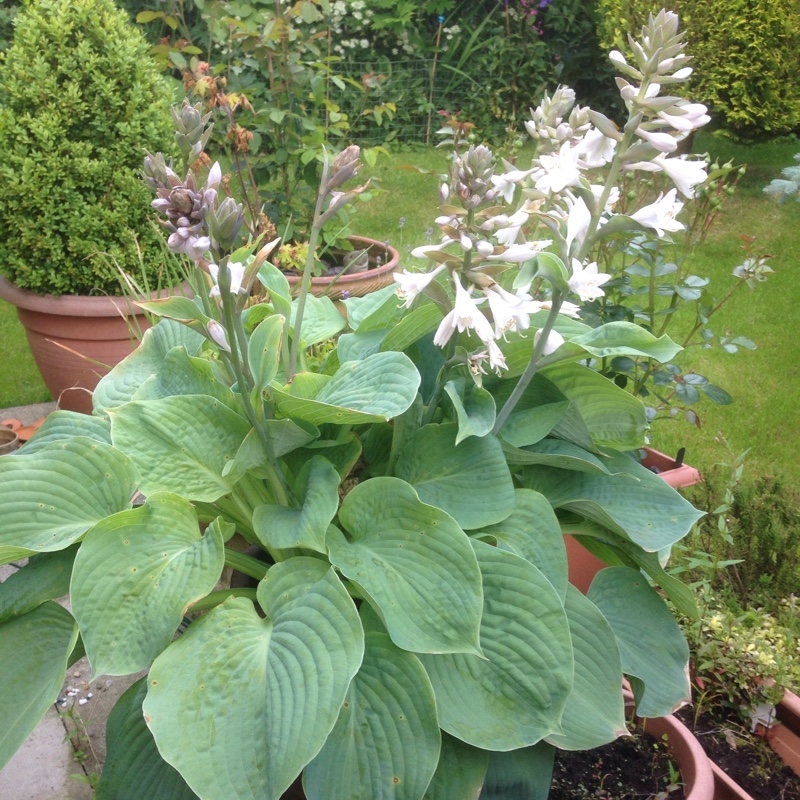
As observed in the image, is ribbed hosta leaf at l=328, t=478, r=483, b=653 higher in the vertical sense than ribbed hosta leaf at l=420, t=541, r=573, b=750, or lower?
higher

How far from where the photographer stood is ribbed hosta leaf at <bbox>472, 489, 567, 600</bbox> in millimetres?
1339

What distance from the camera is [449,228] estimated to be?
Result: 3.94ft

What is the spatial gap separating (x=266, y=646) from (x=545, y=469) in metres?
0.67

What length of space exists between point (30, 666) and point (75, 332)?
2124mm

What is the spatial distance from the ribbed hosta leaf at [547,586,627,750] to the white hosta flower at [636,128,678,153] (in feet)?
2.55

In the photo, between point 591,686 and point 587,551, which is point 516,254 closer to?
point 591,686

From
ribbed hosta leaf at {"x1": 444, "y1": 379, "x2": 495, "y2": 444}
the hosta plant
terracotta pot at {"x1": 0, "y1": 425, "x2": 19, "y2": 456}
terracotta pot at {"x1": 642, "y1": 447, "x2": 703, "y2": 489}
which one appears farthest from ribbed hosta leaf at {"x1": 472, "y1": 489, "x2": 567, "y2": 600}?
terracotta pot at {"x1": 0, "y1": 425, "x2": 19, "y2": 456}

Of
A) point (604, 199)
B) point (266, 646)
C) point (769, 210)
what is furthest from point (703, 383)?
point (769, 210)

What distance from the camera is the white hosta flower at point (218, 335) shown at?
1195 mm

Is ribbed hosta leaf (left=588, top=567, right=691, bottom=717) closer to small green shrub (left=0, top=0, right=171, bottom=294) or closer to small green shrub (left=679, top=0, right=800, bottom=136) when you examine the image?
small green shrub (left=0, top=0, right=171, bottom=294)

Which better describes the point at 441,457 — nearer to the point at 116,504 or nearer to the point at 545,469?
the point at 545,469

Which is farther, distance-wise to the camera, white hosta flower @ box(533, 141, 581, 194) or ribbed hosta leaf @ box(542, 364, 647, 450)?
ribbed hosta leaf @ box(542, 364, 647, 450)

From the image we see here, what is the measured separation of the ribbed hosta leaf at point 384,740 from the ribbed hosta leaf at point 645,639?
42 centimetres

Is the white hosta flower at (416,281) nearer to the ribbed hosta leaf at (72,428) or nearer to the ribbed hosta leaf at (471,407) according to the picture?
the ribbed hosta leaf at (471,407)
